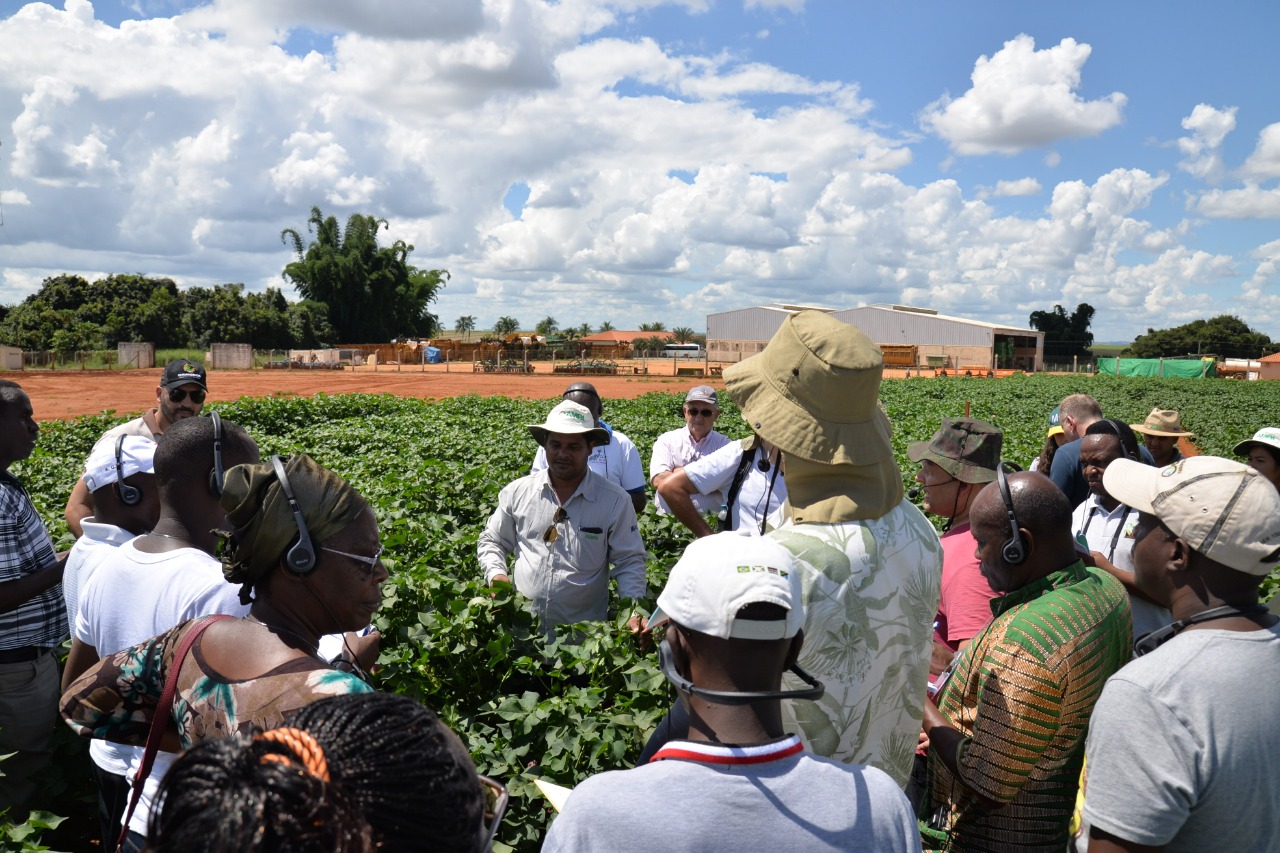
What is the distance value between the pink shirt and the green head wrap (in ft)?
7.47

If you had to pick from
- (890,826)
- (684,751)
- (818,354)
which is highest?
(818,354)

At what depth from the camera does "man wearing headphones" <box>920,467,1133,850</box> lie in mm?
2486

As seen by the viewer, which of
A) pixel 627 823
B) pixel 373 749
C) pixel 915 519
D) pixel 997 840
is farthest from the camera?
pixel 997 840

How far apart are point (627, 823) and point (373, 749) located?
525 mm

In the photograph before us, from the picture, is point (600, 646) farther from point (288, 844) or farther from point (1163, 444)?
point (1163, 444)

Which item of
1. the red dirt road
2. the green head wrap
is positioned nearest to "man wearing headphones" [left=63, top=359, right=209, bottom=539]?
the green head wrap

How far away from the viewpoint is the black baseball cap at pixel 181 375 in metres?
5.71

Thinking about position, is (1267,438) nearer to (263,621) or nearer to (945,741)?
(945,741)

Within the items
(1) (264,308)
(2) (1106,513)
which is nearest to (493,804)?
(2) (1106,513)

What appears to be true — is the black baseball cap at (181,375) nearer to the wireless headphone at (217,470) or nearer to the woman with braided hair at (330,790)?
the wireless headphone at (217,470)

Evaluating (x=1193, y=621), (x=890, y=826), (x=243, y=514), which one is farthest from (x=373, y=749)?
(x=1193, y=621)

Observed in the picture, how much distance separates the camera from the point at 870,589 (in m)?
2.17

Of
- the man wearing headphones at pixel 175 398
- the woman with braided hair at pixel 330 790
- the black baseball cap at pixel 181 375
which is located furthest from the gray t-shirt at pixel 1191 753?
the black baseball cap at pixel 181 375

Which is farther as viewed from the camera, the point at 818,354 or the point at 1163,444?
the point at 1163,444
